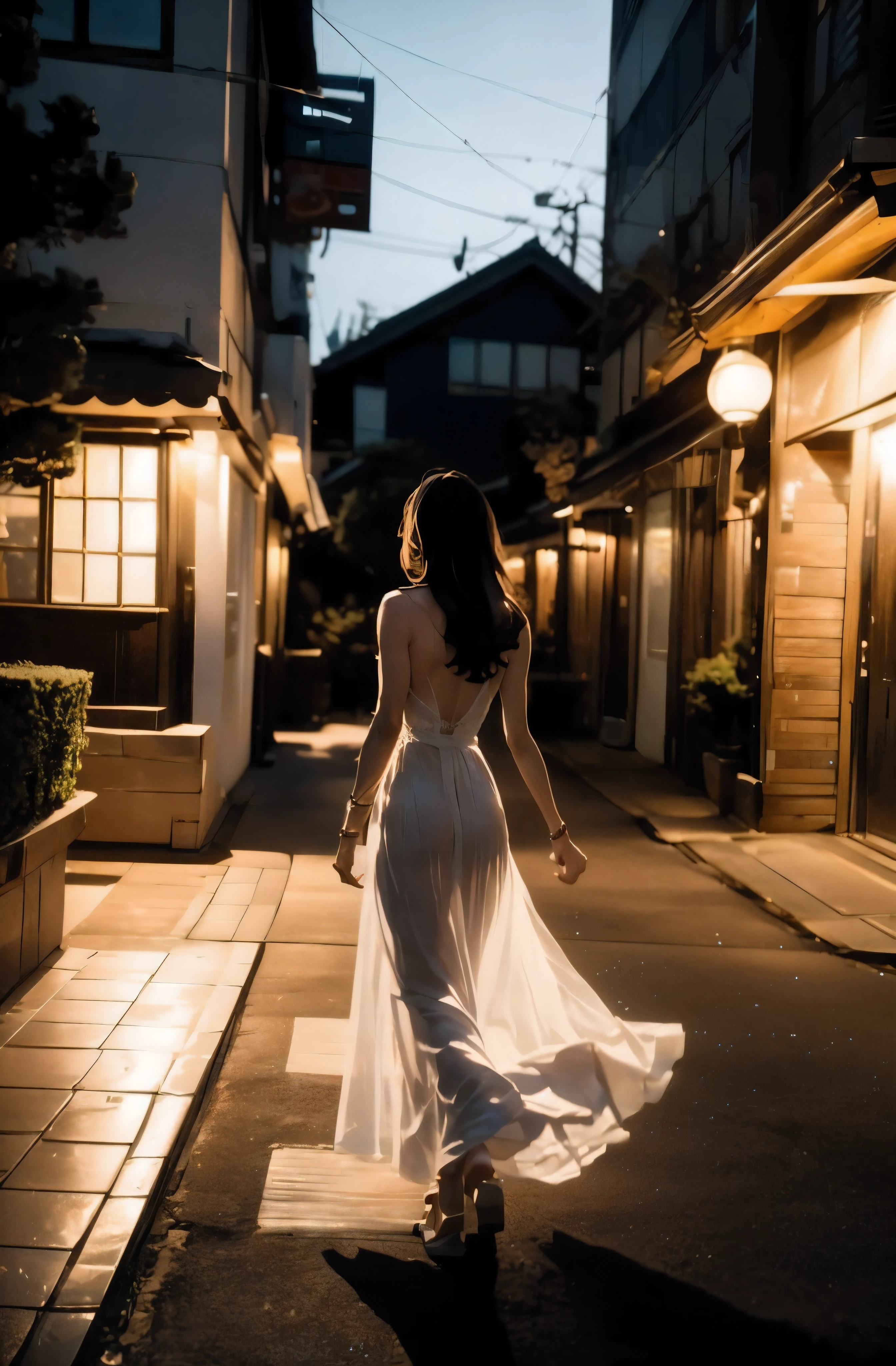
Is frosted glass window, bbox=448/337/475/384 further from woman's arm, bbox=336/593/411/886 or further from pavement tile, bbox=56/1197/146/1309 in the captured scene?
pavement tile, bbox=56/1197/146/1309

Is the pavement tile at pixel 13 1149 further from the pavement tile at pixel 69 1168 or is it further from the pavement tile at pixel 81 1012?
the pavement tile at pixel 81 1012

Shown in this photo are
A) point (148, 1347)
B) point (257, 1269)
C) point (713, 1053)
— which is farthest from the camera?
point (713, 1053)

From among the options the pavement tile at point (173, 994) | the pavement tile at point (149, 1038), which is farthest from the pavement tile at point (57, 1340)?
the pavement tile at point (173, 994)

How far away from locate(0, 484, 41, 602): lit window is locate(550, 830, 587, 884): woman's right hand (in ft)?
19.4

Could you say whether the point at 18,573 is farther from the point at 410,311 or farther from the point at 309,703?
the point at 410,311

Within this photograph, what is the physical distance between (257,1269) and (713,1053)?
2.23 m

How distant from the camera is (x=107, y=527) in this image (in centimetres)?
826

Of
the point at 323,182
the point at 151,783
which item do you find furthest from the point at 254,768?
the point at 323,182

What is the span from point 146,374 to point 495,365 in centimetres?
2167

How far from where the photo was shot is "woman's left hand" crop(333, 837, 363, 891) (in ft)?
10.6

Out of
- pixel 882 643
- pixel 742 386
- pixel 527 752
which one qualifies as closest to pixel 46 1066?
pixel 527 752

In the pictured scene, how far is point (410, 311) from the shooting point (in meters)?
27.3

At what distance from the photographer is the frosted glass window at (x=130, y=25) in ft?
27.0

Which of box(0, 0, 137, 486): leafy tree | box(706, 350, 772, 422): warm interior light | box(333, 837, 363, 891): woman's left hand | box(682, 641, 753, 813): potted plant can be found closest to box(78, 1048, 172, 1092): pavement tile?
box(333, 837, 363, 891): woman's left hand
